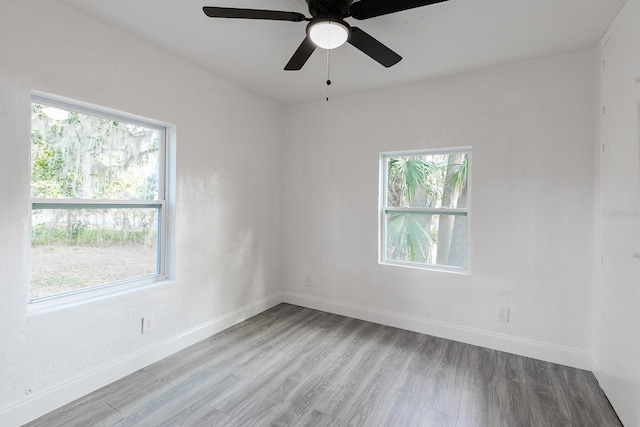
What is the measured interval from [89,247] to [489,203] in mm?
3318

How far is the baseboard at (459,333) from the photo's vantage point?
2.47 m

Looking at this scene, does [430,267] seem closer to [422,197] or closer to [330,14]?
[422,197]

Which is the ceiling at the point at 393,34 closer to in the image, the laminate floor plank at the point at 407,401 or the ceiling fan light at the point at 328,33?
the ceiling fan light at the point at 328,33

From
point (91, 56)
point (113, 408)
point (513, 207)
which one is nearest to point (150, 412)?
point (113, 408)

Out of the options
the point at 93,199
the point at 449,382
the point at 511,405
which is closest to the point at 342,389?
the point at 449,382

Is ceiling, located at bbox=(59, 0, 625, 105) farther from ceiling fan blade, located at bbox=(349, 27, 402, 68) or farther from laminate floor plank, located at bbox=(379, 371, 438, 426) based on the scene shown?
laminate floor plank, located at bbox=(379, 371, 438, 426)

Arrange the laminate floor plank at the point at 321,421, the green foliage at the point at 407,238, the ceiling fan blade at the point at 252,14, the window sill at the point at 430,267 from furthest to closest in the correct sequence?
the green foliage at the point at 407,238
the window sill at the point at 430,267
the laminate floor plank at the point at 321,421
the ceiling fan blade at the point at 252,14

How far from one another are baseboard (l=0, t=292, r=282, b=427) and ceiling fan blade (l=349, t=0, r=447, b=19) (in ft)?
9.19

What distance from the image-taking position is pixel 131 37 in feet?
7.47

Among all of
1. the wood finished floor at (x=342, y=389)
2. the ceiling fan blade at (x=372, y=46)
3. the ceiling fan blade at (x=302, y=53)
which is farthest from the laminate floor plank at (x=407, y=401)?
the ceiling fan blade at (x=302, y=53)

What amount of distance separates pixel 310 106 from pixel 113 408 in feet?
11.1

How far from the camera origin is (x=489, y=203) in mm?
2762

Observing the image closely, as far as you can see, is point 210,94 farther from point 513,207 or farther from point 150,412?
A: point 513,207

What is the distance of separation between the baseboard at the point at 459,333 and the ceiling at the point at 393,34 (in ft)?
8.01
